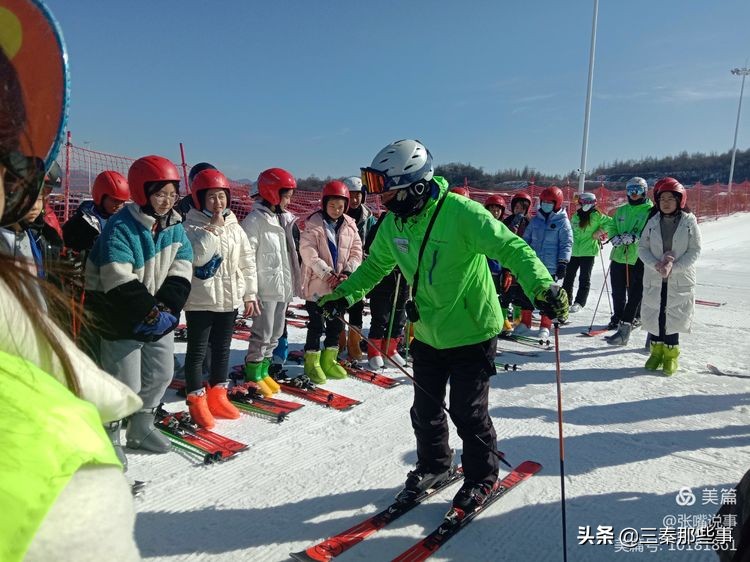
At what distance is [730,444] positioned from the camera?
4.10 m

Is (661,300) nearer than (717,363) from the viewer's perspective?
Yes

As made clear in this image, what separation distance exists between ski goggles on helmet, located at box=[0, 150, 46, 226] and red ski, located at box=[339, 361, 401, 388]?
15.9 ft

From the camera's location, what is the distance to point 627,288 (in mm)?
7906

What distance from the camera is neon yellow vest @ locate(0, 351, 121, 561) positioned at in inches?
19.7

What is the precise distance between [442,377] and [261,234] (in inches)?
95.0

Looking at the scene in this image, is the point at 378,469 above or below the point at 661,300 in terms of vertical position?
below

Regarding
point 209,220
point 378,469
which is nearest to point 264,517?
point 378,469

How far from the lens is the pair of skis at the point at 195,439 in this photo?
3678mm

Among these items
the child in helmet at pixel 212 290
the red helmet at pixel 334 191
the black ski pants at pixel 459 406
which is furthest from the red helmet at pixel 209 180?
the black ski pants at pixel 459 406

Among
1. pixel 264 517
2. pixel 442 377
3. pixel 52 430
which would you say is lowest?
pixel 264 517

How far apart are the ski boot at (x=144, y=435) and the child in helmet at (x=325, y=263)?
1.90m

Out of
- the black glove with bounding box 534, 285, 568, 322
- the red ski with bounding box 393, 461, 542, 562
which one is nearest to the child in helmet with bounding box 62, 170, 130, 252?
the red ski with bounding box 393, 461, 542, 562

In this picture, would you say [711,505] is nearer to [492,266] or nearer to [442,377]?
[442,377]

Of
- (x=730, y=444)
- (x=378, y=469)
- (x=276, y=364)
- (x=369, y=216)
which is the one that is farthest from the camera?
(x=369, y=216)
